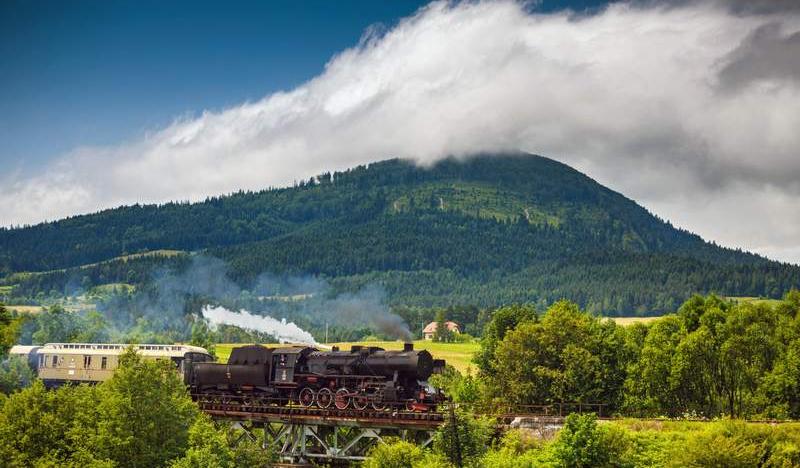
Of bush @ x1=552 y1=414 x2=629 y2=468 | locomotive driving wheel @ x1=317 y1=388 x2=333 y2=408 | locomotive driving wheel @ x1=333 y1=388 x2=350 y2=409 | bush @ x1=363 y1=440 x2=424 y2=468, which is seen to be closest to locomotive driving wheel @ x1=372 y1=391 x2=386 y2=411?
locomotive driving wheel @ x1=333 y1=388 x2=350 y2=409

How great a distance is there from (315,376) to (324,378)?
2.54 ft

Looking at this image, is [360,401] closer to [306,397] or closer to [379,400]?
[379,400]

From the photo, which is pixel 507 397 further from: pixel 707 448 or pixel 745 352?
pixel 707 448

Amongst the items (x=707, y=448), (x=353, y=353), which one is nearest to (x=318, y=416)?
(x=353, y=353)

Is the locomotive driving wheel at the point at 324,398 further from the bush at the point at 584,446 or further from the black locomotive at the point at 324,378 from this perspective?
the bush at the point at 584,446

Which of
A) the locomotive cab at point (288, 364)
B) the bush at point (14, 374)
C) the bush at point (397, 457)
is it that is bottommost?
the bush at point (397, 457)

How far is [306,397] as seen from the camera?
72.8m

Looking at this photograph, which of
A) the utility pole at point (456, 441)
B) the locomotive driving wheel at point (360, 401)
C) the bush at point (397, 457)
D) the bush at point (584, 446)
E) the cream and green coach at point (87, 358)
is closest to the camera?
the bush at point (584, 446)

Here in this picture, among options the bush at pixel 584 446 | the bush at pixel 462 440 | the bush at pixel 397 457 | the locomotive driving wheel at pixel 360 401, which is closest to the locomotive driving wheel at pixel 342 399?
the locomotive driving wheel at pixel 360 401

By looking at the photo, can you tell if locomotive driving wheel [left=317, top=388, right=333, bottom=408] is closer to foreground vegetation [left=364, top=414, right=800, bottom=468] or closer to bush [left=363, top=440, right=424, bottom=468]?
foreground vegetation [left=364, top=414, right=800, bottom=468]

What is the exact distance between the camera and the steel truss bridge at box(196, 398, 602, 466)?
64312mm

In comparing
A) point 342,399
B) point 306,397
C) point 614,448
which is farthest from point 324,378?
point 614,448

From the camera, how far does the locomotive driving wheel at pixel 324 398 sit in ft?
234

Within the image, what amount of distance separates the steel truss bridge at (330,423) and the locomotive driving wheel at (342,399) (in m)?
1.11
